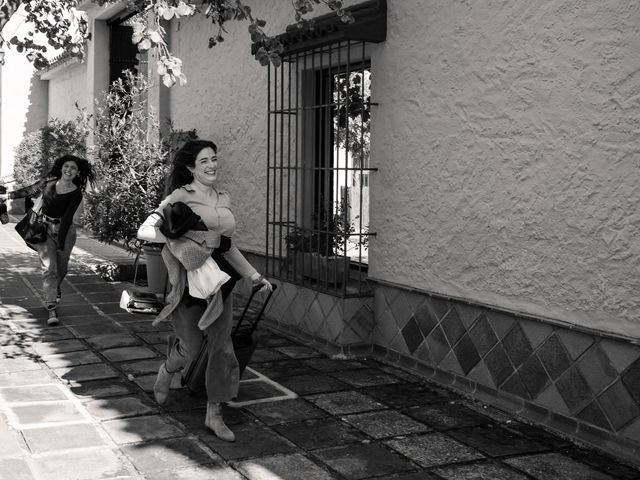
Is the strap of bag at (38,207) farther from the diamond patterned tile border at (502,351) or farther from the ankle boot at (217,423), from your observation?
the ankle boot at (217,423)

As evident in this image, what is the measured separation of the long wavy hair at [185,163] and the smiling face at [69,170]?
320 cm

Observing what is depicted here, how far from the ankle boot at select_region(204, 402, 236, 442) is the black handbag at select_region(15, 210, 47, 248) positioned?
3659 mm

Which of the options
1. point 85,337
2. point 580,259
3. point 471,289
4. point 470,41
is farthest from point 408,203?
point 85,337

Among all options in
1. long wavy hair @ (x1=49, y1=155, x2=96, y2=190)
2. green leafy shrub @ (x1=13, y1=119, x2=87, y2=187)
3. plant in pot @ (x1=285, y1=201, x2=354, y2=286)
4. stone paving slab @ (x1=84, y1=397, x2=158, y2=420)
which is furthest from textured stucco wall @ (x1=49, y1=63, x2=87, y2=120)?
stone paving slab @ (x1=84, y1=397, x2=158, y2=420)

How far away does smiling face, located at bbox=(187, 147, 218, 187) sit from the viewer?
14.9 ft

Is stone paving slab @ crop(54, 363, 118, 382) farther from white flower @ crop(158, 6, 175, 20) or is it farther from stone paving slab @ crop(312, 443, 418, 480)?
white flower @ crop(158, 6, 175, 20)

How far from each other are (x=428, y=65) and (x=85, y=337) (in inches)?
150

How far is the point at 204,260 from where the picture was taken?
176 inches

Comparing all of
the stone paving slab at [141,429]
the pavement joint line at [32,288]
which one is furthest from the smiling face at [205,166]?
the pavement joint line at [32,288]

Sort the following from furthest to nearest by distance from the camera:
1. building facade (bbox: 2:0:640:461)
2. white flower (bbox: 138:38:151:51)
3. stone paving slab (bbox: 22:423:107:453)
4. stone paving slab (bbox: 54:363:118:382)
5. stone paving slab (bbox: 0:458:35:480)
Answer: stone paving slab (bbox: 54:363:118:382) → white flower (bbox: 138:38:151:51) → building facade (bbox: 2:0:640:461) → stone paving slab (bbox: 22:423:107:453) → stone paving slab (bbox: 0:458:35:480)

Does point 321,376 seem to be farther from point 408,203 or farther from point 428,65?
point 428,65

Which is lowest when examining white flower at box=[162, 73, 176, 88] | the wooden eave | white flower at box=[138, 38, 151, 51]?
white flower at box=[162, 73, 176, 88]

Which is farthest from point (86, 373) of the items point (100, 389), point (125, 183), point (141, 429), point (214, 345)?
point (125, 183)

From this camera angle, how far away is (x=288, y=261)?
24.0 feet
